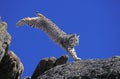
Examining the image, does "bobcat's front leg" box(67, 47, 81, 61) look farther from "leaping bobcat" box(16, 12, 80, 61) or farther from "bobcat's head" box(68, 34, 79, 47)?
"bobcat's head" box(68, 34, 79, 47)

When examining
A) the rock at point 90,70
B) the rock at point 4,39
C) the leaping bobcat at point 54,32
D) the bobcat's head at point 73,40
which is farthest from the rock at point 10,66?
the rock at point 90,70

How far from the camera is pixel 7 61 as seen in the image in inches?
790

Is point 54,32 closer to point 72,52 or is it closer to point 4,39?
point 72,52

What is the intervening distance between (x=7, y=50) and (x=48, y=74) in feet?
29.2

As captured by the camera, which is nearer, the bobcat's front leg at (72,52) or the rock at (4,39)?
the rock at (4,39)

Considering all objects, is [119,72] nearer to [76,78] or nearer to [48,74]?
[76,78]

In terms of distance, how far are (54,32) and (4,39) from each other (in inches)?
176

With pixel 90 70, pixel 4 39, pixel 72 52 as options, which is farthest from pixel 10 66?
pixel 90 70

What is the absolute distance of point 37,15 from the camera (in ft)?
84.0

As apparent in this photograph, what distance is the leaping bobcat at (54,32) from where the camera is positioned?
21.8 metres

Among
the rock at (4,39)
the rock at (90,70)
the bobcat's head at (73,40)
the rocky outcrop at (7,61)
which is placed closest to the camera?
Result: the rock at (90,70)

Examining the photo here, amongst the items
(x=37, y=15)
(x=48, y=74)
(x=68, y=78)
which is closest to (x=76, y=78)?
(x=68, y=78)

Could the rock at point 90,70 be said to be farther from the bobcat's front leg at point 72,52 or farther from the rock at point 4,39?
the rock at point 4,39

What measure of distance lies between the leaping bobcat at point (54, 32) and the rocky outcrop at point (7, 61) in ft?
11.4
